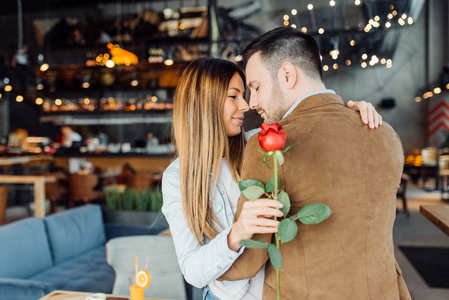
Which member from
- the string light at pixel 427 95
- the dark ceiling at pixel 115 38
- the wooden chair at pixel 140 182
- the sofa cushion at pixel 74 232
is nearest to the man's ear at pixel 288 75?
the sofa cushion at pixel 74 232

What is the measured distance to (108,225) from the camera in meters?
4.87

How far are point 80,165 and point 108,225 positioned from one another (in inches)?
132

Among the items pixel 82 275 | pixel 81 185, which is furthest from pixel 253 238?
pixel 81 185

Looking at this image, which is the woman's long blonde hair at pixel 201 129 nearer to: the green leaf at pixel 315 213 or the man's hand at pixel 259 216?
the man's hand at pixel 259 216

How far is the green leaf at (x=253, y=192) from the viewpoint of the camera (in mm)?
919

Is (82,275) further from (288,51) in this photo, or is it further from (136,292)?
(288,51)

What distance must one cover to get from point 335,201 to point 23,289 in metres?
2.36

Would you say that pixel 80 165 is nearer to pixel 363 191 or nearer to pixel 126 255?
pixel 126 255

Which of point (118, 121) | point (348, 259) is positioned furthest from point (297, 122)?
point (118, 121)

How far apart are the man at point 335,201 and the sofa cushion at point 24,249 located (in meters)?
2.80

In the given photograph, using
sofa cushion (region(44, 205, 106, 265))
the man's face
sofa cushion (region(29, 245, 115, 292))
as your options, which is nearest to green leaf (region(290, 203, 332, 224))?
the man's face

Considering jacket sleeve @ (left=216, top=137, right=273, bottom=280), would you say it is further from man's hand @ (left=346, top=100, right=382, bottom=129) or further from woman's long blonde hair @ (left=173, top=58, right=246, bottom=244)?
man's hand @ (left=346, top=100, right=382, bottom=129)

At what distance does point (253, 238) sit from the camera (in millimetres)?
1104

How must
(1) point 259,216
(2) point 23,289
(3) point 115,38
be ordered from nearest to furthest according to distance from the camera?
(1) point 259,216 → (2) point 23,289 → (3) point 115,38
